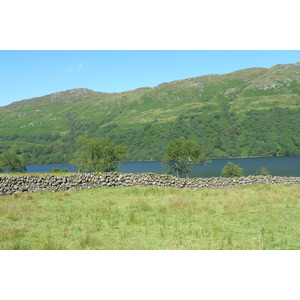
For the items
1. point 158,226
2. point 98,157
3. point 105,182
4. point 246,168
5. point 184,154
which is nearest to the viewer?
point 158,226

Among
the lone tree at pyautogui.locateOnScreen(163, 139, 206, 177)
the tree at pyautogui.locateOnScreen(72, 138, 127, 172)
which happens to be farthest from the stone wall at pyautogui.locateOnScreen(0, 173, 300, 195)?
the lone tree at pyautogui.locateOnScreen(163, 139, 206, 177)

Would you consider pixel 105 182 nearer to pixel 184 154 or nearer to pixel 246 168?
pixel 184 154

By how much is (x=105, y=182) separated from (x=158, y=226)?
15061 millimetres

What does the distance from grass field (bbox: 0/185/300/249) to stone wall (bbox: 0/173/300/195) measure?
611 cm

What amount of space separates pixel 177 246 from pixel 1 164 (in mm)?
122623

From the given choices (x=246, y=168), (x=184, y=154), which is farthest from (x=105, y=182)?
(x=246, y=168)

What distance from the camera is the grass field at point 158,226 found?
854 centimetres

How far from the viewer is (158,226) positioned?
11070mm

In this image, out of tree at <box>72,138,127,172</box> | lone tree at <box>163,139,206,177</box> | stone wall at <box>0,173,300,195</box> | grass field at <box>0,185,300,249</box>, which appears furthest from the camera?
lone tree at <box>163,139,206,177</box>

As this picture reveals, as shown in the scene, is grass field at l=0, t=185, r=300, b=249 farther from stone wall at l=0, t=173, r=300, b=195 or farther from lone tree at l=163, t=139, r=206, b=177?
lone tree at l=163, t=139, r=206, b=177

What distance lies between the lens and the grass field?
8.54 m

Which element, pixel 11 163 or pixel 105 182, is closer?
pixel 105 182

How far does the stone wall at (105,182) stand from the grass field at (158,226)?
611 centimetres

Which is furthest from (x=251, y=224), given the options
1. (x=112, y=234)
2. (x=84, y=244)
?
(x=84, y=244)
